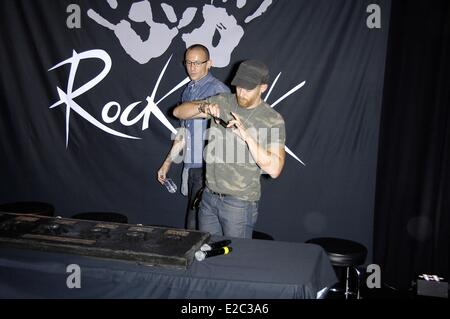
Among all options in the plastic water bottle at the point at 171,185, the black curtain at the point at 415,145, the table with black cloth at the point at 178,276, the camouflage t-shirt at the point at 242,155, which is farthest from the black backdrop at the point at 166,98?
the table with black cloth at the point at 178,276

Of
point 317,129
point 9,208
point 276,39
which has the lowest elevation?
point 9,208

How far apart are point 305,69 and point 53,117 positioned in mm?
2662

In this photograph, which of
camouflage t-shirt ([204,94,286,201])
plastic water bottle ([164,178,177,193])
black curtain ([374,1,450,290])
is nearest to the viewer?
Answer: camouflage t-shirt ([204,94,286,201])

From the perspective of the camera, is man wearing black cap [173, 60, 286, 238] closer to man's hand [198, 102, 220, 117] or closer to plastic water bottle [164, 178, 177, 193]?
man's hand [198, 102, 220, 117]

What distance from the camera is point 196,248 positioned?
5.85 ft

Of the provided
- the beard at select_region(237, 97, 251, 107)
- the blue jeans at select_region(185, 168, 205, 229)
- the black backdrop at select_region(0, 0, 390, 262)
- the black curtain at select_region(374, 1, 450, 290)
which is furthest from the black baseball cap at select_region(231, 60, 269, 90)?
the black curtain at select_region(374, 1, 450, 290)

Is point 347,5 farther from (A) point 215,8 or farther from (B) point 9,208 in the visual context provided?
(B) point 9,208

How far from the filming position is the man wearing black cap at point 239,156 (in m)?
2.28

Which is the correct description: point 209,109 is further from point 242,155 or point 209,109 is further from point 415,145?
point 415,145

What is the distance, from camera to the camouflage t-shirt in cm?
236

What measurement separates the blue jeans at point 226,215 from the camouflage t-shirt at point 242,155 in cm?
5

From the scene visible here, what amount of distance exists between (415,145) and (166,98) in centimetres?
228

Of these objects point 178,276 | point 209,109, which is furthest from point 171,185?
point 178,276
